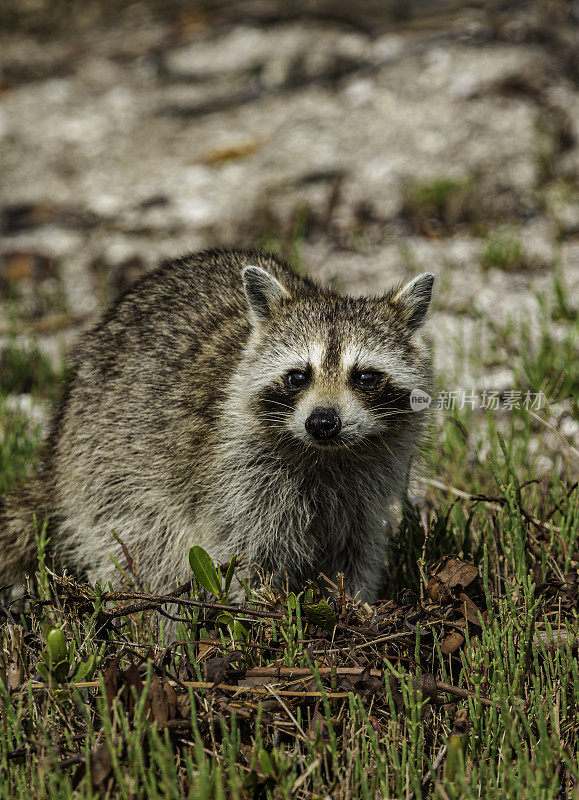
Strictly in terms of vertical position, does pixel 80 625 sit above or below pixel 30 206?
below

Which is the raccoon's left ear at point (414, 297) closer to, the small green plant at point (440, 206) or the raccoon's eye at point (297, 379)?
the raccoon's eye at point (297, 379)

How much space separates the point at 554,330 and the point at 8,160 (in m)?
5.02

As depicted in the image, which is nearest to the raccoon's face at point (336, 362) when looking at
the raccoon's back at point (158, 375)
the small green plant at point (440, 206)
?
the raccoon's back at point (158, 375)

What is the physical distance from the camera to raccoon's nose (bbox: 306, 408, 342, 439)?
3035 millimetres

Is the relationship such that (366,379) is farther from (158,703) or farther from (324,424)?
(158,703)

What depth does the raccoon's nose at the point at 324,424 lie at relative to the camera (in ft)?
9.96

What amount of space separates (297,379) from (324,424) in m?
0.40

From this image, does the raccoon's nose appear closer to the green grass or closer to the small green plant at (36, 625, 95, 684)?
the green grass

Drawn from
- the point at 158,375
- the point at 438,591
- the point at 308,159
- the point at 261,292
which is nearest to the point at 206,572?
the point at 438,591

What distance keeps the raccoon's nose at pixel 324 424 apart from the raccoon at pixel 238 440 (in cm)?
7

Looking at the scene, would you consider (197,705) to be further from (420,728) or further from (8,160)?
(8,160)

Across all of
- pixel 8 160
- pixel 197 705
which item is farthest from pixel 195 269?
pixel 8 160

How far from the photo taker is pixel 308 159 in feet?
24.4

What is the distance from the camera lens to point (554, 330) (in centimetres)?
534
